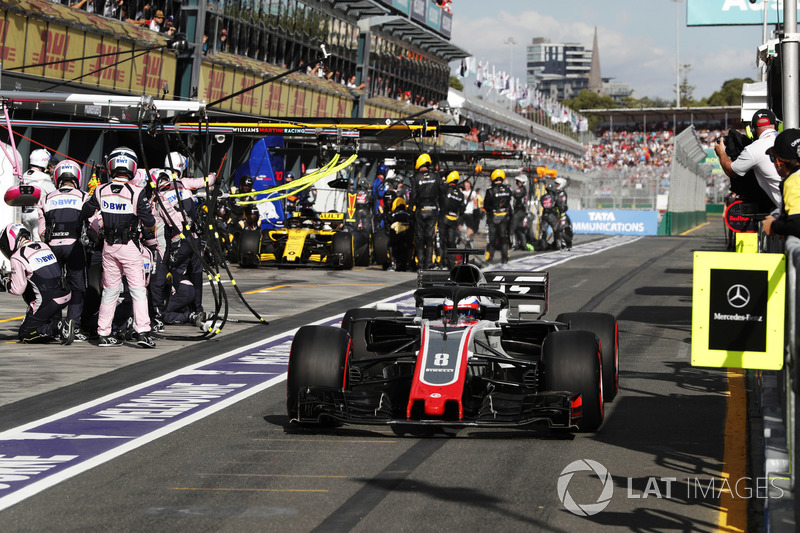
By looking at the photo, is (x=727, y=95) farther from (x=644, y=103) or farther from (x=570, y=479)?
(x=570, y=479)

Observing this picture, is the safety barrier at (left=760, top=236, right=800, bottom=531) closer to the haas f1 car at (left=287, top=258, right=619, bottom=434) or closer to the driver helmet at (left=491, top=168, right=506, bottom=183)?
the haas f1 car at (left=287, top=258, right=619, bottom=434)

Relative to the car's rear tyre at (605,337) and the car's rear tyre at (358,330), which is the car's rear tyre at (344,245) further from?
the car's rear tyre at (605,337)

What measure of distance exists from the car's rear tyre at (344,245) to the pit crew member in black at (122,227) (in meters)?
11.1

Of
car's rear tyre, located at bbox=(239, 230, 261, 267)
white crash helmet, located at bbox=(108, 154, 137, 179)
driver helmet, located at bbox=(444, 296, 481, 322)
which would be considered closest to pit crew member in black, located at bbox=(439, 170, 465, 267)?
car's rear tyre, located at bbox=(239, 230, 261, 267)

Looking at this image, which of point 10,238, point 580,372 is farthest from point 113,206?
point 580,372

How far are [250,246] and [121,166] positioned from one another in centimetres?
1144

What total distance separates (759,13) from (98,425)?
2431 cm

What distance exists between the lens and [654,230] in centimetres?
5141

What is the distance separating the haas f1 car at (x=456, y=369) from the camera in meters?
7.26

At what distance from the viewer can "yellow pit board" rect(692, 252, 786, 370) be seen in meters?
5.80

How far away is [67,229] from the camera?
1202cm

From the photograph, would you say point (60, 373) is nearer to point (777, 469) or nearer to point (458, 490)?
point (458, 490)

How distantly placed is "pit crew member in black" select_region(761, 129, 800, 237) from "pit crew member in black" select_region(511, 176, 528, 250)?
→ 23544mm

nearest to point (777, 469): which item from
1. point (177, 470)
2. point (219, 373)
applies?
point (177, 470)
